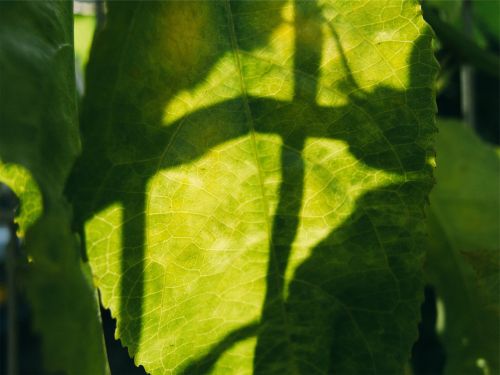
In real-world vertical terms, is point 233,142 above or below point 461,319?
above

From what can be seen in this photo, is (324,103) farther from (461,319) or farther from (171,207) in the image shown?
(461,319)

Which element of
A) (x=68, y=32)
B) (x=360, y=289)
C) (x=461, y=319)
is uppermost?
(x=68, y=32)

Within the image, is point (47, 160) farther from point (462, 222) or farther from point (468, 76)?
point (468, 76)

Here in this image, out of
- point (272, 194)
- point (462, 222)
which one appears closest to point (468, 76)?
point (462, 222)

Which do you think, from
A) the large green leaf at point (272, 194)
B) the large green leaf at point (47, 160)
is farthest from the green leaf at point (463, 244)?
the large green leaf at point (47, 160)

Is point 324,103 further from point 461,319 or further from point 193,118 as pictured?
point 461,319

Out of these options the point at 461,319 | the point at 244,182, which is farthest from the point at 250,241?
the point at 461,319

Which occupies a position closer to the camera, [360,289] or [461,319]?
[360,289]
